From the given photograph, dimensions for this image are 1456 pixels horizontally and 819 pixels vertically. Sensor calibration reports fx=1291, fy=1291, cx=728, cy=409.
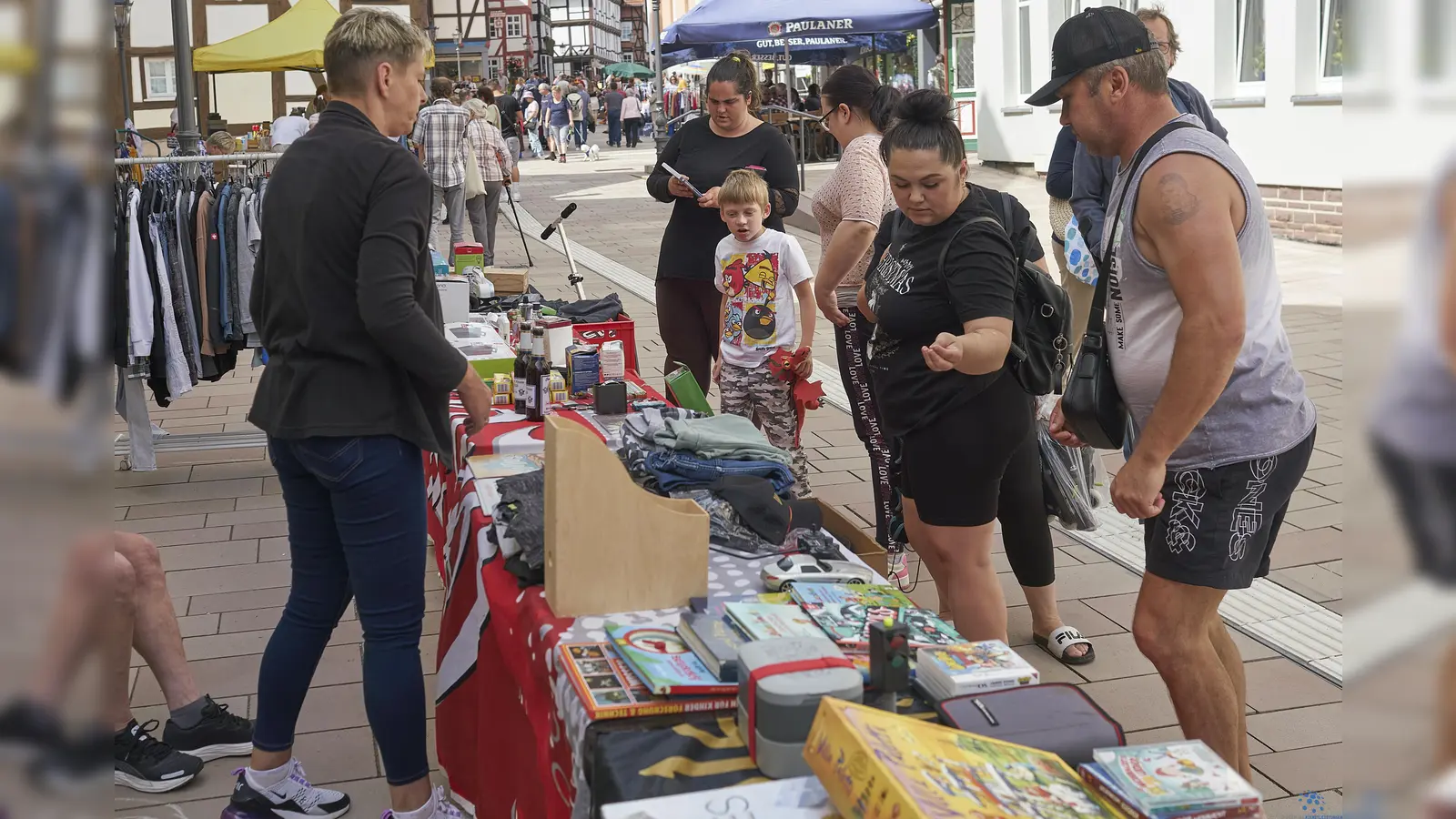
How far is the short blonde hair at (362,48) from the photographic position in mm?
2518

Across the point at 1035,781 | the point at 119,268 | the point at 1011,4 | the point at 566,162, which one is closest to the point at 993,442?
the point at 1035,781

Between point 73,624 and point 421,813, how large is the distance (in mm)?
2597

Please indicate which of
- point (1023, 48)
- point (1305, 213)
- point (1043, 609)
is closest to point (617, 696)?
point (1043, 609)

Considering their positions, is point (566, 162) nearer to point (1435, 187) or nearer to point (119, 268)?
point (119, 268)

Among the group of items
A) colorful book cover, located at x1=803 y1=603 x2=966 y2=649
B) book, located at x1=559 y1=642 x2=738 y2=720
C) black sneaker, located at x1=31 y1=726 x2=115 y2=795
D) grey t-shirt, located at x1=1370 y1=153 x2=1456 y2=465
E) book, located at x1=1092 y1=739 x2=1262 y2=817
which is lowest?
book, located at x1=559 y1=642 x2=738 y2=720

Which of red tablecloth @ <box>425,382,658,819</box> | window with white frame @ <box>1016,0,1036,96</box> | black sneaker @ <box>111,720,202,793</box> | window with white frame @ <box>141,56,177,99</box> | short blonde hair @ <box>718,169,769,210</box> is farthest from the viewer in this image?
window with white frame @ <box>141,56,177,99</box>

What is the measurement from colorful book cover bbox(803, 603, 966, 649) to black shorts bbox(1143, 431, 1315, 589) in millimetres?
498

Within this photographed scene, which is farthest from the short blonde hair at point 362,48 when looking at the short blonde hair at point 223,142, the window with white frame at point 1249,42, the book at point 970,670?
the window with white frame at point 1249,42

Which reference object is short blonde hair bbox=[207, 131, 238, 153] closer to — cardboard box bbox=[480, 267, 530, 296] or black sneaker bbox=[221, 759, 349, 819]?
cardboard box bbox=[480, 267, 530, 296]

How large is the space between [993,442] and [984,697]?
1279 mm

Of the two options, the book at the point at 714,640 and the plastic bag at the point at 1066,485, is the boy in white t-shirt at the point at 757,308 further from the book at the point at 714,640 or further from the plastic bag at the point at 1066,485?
the book at the point at 714,640

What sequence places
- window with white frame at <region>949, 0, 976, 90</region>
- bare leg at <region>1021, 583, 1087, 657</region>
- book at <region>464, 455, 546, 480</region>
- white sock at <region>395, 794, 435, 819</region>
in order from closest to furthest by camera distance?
white sock at <region>395, 794, 435, 819</region> → book at <region>464, 455, 546, 480</region> → bare leg at <region>1021, 583, 1087, 657</region> → window with white frame at <region>949, 0, 976, 90</region>

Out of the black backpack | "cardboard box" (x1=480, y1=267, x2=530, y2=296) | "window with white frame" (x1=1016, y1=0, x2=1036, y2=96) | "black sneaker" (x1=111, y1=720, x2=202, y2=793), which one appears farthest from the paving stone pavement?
"window with white frame" (x1=1016, y1=0, x2=1036, y2=96)

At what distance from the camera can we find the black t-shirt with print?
289 cm
